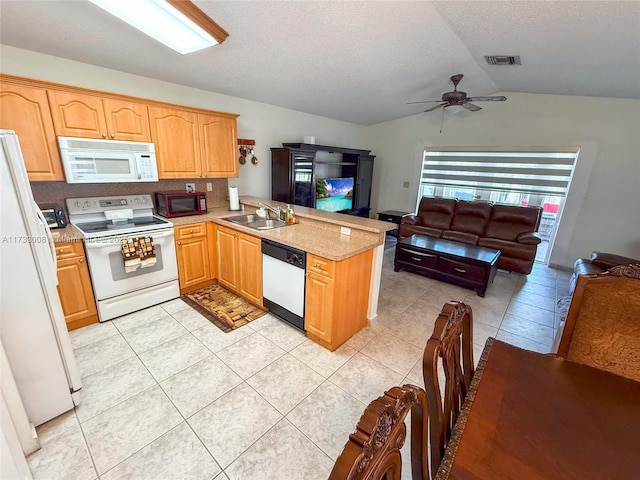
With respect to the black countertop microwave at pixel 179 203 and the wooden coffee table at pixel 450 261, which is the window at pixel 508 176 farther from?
the black countertop microwave at pixel 179 203

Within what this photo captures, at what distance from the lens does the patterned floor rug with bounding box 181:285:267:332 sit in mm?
2678

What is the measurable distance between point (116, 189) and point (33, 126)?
833 millimetres

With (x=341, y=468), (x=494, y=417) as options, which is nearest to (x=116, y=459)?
(x=341, y=468)

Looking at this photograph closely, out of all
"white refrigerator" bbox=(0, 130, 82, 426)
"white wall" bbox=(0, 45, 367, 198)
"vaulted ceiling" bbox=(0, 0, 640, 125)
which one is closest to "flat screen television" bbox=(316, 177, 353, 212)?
"white wall" bbox=(0, 45, 367, 198)

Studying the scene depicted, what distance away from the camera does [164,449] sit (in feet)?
4.93

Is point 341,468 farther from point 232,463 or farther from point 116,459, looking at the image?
point 116,459

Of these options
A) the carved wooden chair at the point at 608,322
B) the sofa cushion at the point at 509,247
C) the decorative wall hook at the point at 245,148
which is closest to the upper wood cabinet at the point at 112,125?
the decorative wall hook at the point at 245,148

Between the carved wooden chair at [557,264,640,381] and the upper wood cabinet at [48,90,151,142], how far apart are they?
3601 mm

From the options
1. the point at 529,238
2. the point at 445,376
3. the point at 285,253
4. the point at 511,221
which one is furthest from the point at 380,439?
the point at 511,221

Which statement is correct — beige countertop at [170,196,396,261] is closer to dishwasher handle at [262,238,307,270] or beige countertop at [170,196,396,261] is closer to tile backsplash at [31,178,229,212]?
dishwasher handle at [262,238,307,270]

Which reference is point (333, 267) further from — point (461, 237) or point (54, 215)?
point (461, 237)

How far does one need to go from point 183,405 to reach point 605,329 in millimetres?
2400

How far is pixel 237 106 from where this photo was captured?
12.4 ft

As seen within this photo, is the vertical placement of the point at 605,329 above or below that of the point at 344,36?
below
